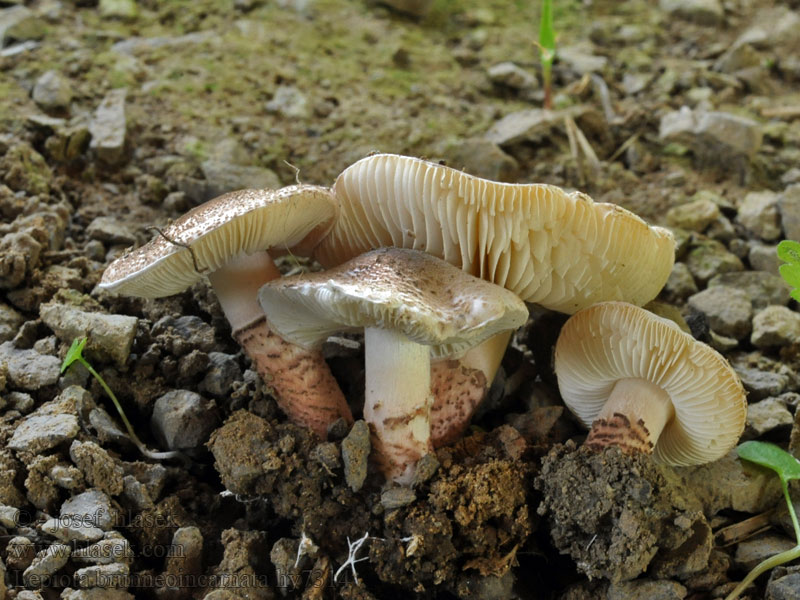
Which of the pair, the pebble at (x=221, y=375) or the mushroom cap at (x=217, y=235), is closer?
the mushroom cap at (x=217, y=235)

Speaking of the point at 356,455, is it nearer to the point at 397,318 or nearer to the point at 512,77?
the point at 397,318

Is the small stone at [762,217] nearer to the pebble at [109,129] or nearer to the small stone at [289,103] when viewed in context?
the small stone at [289,103]

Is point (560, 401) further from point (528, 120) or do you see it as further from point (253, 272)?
point (528, 120)

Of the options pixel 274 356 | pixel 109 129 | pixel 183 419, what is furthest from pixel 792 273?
pixel 109 129

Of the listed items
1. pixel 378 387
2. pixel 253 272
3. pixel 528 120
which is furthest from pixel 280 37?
pixel 378 387

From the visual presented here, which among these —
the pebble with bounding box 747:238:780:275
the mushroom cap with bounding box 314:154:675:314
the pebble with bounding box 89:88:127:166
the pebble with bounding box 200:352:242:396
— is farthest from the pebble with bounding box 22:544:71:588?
the pebble with bounding box 747:238:780:275

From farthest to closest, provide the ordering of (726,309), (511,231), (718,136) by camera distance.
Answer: (718,136)
(726,309)
(511,231)

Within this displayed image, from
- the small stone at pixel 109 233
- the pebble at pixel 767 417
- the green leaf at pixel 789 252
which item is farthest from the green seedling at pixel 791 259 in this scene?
the small stone at pixel 109 233

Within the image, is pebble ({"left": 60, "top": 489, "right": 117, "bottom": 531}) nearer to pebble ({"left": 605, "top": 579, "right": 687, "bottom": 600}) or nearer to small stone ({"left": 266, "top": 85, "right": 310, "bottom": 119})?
pebble ({"left": 605, "top": 579, "right": 687, "bottom": 600})
